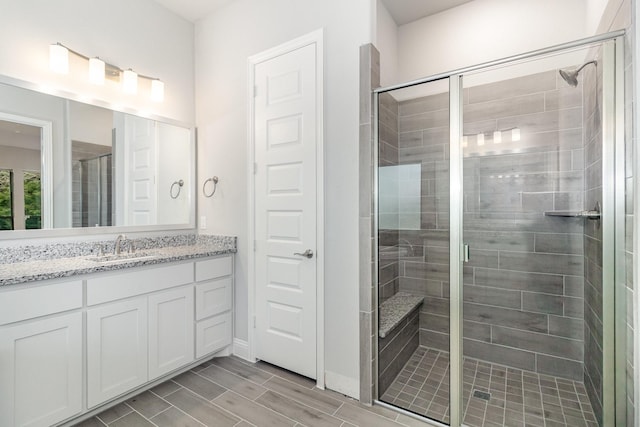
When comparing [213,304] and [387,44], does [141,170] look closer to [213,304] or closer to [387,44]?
[213,304]

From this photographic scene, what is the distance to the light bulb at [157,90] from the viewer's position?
268 cm

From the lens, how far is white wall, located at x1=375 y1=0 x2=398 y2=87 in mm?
2461

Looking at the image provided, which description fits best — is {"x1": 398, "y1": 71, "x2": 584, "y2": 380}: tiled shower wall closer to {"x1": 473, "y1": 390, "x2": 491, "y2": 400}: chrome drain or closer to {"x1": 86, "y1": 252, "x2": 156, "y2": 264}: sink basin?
{"x1": 473, "y1": 390, "x2": 491, "y2": 400}: chrome drain

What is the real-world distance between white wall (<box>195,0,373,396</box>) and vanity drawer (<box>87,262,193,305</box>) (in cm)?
52

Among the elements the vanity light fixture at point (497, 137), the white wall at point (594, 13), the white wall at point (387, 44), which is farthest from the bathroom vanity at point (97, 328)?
the white wall at point (594, 13)

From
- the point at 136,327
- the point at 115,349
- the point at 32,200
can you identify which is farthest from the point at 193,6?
the point at 115,349

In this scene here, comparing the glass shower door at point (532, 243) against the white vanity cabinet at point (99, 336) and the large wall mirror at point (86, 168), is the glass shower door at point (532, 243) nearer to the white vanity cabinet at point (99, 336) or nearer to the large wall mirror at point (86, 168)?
the white vanity cabinet at point (99, 336)

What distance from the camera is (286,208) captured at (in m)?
2.38

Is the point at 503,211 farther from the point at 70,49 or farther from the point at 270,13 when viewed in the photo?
the point at 70,49

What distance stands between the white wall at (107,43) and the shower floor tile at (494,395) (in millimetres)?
2946

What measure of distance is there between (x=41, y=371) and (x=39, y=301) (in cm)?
37

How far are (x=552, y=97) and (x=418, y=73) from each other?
1160mm

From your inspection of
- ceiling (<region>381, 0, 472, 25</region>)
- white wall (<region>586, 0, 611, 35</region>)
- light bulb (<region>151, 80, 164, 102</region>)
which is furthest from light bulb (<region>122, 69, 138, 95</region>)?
white wall (<region>586, 0, 611, 35</region>)

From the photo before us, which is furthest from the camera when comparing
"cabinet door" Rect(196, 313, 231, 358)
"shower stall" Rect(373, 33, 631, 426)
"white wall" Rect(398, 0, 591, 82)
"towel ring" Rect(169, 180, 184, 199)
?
"towel ring" Rect(169, 180, 184, 199)
